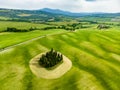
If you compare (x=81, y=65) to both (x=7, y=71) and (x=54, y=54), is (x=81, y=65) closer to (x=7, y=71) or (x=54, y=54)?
(x=54, y=54)

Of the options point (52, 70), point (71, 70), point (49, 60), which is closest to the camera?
point (71, 70)

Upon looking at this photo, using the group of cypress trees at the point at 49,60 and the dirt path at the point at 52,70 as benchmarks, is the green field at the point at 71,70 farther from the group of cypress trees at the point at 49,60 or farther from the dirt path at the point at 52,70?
the group of cypress trees at the point at 49,60

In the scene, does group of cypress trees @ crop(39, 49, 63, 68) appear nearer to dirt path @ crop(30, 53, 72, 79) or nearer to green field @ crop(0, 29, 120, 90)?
dirt path @ crop(30, 53, 72, 79)

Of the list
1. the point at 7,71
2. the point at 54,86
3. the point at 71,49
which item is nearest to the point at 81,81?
the point at 54,86

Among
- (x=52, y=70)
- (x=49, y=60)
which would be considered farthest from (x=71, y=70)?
(x=49, y=60)

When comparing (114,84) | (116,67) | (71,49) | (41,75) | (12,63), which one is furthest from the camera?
(71,49)

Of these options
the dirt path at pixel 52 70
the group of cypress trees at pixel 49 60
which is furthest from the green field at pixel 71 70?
the group of cypress trees at pixel 49 60

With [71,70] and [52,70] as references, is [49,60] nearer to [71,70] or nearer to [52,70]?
[52,70]

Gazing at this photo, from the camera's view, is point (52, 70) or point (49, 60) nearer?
point (52, 70)

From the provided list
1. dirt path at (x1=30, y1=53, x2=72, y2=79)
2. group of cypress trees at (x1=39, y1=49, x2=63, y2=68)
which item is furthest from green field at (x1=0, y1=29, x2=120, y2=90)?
group of cypress trees at (x1=39, y1=49, x2=63, y2=68)

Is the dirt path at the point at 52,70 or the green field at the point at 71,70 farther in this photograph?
the dirt path at the point at 52,70

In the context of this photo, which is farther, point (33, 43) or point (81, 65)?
point (33, 43)
